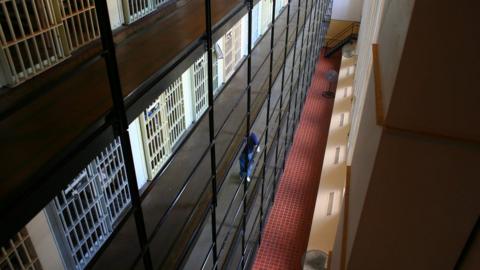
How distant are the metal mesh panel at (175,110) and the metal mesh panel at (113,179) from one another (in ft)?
2.06

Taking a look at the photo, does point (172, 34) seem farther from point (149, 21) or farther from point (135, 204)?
point (135, 204)

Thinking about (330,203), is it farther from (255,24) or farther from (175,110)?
(255,24)

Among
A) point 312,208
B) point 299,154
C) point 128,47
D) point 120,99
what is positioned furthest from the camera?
point 299,154

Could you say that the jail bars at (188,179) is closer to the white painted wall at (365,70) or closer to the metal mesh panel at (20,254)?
the metal mesh panel at (20,254)

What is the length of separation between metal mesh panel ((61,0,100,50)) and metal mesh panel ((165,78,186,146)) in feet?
4.50

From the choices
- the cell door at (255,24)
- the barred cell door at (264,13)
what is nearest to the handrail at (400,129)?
the cell door at (255,24)

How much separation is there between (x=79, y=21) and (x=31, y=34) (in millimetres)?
204

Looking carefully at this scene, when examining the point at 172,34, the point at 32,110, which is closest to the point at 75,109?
the point at 32,110

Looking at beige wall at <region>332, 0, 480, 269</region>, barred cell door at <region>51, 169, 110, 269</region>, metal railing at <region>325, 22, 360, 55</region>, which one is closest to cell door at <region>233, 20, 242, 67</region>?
barred cell door at <region>51, 169, 110, 269</region>

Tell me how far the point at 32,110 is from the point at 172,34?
54 cm

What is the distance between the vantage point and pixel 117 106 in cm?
77

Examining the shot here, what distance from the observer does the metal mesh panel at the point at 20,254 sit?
5.08ft

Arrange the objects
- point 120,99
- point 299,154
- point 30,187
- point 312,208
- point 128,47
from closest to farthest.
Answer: point 30,187
point 120,99
point 128,47
point 312,208
point 299,154

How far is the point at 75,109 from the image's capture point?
823mm
